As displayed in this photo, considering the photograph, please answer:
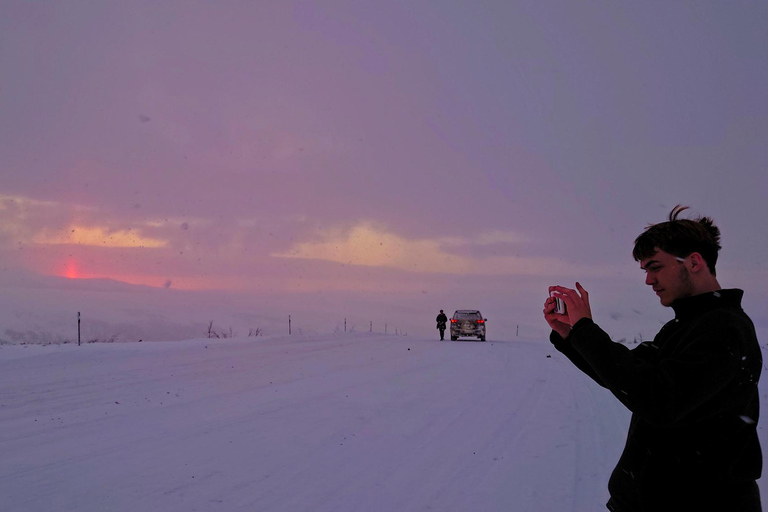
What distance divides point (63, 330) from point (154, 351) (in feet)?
57.1

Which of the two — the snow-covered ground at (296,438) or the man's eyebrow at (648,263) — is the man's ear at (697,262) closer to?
the man's eyebrow at (648,263)

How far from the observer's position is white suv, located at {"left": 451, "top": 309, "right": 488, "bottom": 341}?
3575 cm

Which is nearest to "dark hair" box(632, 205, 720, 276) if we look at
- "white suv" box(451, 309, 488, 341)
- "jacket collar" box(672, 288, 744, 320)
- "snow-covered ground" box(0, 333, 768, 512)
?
"jacket collar" box(672, 288, 744, 320)

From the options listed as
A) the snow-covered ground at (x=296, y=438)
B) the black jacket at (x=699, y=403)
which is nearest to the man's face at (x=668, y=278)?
the black jacket at (x=699, y=403)

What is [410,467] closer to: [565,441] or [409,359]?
[565,441]

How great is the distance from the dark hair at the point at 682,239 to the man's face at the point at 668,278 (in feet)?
0.09

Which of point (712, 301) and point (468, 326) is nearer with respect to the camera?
point (712, 301)

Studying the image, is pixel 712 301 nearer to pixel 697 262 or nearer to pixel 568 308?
pixel 697 262

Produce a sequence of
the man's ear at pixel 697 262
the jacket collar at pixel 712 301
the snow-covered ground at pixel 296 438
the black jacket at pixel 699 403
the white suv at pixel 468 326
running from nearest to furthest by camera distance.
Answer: the black jacket at pixel 699 403, the jacket collar at pixel 712 301, the man's ear at pixel 697 262, the snow-covered ground at pixel 296 438, the white suv at pixel 468 326

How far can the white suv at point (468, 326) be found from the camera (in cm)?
3575

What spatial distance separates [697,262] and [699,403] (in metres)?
0.62

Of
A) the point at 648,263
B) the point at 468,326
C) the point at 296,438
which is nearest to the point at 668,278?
the point at 648,263

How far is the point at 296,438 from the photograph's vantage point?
840cm

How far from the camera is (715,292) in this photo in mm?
2314
